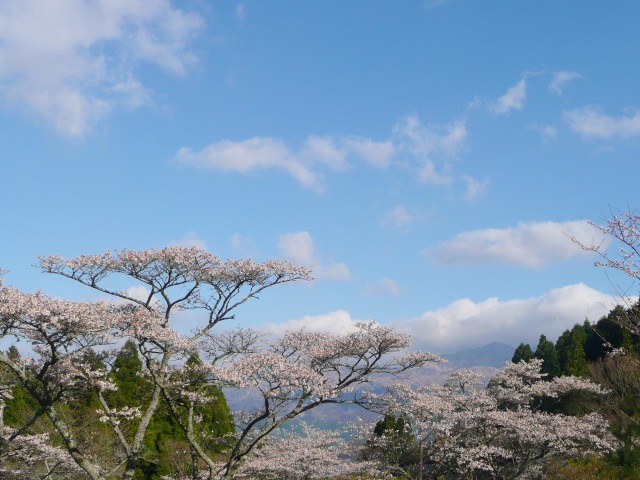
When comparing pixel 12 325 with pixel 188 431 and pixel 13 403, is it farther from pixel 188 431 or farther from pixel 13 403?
pixel 13 403

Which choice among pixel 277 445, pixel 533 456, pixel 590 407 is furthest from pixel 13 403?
pixel 590 407

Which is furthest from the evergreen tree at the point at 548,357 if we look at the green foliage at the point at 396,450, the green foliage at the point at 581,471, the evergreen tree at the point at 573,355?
the green foliage at the point at 581,471

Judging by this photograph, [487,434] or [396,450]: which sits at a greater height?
[487,434]

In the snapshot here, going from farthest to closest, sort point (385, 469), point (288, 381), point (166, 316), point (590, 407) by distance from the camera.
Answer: point (590, 407) < point (385, 469) < point (166, 316) < point (288, 381)

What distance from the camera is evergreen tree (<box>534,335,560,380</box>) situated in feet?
142

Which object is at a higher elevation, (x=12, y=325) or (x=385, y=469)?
(x=12, y=325)

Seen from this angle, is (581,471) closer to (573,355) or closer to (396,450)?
(396,450)

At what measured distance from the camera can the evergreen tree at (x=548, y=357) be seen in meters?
43.2

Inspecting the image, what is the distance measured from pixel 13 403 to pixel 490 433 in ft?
93.4

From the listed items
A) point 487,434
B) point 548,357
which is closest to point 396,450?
point 487,434

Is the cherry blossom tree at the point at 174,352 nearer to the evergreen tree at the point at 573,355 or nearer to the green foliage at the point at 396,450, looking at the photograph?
the green foliage at the point at 396,450

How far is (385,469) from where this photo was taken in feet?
74.2

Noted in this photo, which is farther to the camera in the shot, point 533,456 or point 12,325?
point 533,456

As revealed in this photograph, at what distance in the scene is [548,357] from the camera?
46.0 metres
